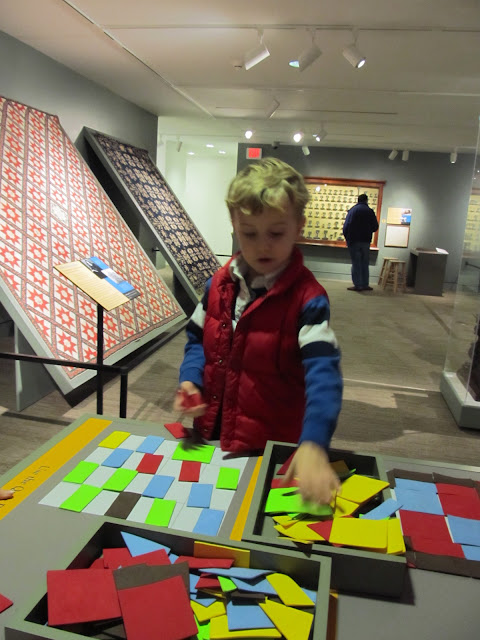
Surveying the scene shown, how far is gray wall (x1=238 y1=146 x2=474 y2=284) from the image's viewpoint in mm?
10414

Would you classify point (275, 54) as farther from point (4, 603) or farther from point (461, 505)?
point (4, 603)

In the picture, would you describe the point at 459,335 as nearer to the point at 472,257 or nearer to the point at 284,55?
Answer: the point at 472,257

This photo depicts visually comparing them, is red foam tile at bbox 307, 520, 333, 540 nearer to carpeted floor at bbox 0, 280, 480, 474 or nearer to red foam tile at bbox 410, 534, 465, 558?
red foam tile at bbox 410, 534, 465, 558

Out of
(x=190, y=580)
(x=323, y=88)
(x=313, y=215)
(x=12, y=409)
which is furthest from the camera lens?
(x=313, y=215)

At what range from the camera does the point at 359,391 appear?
4.38 meters

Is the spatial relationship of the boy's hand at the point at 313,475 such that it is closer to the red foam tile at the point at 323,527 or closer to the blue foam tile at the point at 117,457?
the red foam tile at the point at 323,527

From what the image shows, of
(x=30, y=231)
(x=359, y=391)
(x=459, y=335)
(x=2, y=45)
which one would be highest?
(x=2, y=45)

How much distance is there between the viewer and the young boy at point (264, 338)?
3.70ft

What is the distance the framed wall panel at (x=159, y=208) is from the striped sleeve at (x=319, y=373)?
4600 mm

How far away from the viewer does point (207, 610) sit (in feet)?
2.50

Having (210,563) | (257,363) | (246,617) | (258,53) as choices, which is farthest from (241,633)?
(258,53)

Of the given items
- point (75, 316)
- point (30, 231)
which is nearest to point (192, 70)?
point (30, 231)

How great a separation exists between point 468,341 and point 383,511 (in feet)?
11.0

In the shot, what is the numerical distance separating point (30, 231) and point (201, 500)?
3142 millimetres
